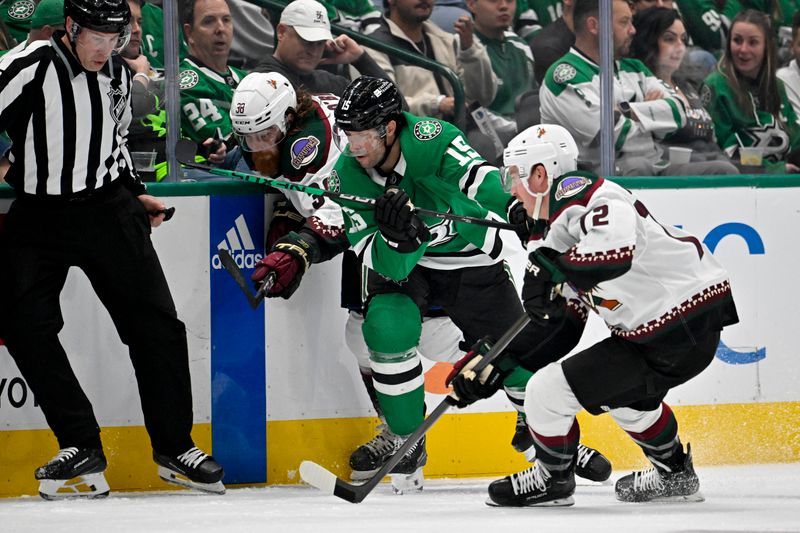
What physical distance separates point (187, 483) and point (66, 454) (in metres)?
0.35

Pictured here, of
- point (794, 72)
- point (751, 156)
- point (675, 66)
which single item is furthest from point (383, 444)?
point (794, 72)

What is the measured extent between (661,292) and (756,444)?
1.15 m

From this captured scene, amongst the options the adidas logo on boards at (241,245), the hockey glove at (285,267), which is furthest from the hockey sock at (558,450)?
the adidas logo on boards at (241,245)

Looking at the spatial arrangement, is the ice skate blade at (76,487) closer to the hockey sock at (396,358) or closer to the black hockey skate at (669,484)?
the hockey sock at (396,358)

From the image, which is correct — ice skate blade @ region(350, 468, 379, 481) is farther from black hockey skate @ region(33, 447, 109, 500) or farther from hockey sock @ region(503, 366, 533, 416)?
black hockey skate @ region(33, 447, 109, 500)

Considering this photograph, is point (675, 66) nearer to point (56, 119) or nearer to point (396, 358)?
point (396, 358)

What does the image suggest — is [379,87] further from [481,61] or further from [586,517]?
[586,517]

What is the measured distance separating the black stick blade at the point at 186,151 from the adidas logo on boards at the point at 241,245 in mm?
251

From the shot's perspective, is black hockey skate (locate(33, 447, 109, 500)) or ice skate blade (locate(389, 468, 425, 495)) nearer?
black hockey skate (locate(33, 447, 109, 500))

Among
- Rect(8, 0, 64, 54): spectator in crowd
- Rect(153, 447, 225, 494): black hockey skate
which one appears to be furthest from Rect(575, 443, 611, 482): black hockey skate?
Rect(8, 0, 64, 54): spectator in crowd

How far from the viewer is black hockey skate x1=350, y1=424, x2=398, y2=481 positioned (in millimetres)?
3895

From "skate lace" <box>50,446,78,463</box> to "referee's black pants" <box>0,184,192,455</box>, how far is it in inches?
0.8

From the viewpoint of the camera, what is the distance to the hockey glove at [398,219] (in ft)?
11.3

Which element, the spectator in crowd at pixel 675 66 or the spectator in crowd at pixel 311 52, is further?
the spectator in crowd at pixel 675 66
